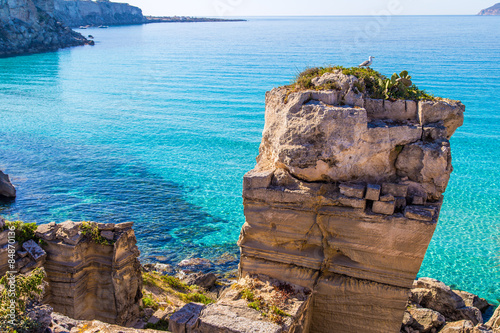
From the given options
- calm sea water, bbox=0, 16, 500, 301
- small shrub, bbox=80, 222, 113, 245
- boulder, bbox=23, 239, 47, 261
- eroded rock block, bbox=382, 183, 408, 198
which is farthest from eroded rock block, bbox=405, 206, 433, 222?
calm sea water, bbox=0, 16, 500, 301

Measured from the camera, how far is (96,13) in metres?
167

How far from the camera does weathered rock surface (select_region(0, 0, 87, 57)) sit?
77500mm

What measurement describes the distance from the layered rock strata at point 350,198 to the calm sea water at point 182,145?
9.32m

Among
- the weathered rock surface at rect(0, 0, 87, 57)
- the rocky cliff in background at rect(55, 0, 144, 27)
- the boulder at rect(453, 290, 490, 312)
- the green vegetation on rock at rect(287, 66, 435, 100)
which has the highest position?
the rocky cliff in background at rect(55, 0, 144, 27)

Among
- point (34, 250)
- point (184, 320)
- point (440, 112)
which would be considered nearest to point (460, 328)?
point (440, 112)

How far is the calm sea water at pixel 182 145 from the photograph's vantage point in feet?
66.1

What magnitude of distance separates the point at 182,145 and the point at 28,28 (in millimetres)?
67125

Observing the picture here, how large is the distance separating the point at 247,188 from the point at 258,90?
39.4 m

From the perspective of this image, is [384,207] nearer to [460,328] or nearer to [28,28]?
[460,328]

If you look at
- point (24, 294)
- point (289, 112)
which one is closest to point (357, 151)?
point (289, 112)

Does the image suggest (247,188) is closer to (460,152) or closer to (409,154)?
(409,154)

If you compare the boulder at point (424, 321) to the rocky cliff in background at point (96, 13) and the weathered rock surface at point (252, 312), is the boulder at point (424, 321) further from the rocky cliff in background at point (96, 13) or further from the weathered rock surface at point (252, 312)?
the rocky cliff in background at point (96, 13)

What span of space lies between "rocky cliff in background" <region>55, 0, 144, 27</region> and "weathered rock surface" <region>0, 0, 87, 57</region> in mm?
45259

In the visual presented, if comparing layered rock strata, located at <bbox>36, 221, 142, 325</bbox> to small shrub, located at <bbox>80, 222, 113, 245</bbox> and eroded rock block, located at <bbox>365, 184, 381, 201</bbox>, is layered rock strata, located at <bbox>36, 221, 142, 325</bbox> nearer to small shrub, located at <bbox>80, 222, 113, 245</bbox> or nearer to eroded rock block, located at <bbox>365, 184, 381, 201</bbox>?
small shrub, located at <bbox>80, 222, 113, 245</bbox>
